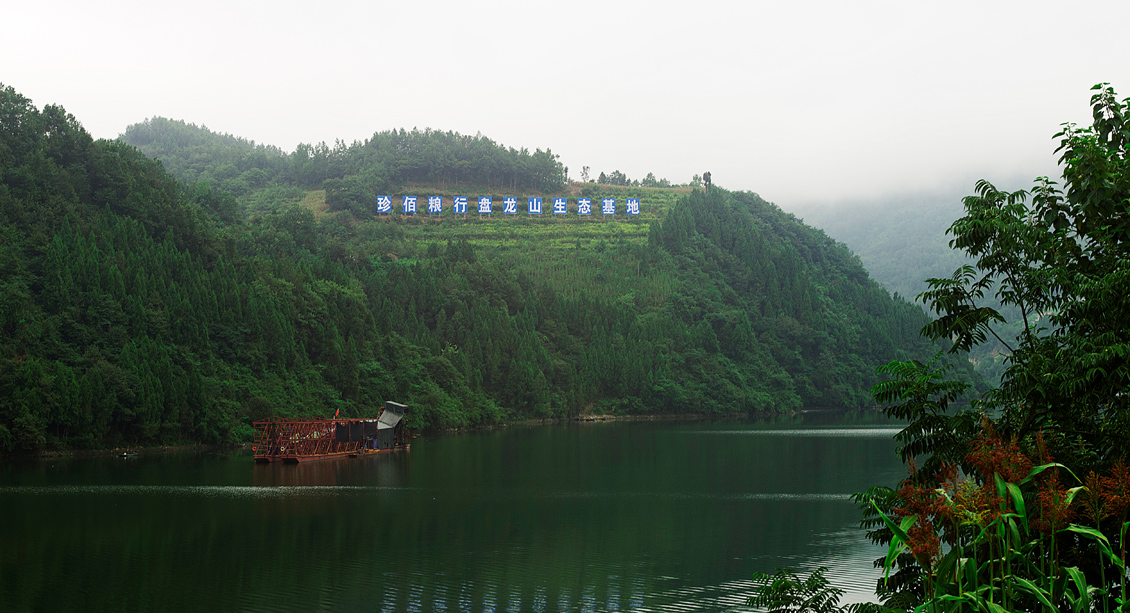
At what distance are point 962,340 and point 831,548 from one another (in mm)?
17315

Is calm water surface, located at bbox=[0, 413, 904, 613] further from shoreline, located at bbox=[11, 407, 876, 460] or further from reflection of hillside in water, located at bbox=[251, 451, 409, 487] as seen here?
shoreline, located at bbox=[11, 407, 876, 460]

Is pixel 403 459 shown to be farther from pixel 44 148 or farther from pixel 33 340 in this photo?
pixel 44 148

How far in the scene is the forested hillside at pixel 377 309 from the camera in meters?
59.0

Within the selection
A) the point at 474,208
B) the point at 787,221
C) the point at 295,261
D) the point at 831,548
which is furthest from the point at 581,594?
the point at 787,221

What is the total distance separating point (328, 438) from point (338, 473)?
1032 cm

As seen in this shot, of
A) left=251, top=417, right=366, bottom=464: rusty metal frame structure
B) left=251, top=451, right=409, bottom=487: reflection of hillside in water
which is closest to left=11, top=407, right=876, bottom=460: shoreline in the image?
left=251, top=417, right=366, bottom=464: rusty metal frame structure

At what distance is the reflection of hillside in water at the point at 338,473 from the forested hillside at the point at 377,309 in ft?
37.8

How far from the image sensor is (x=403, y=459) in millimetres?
55719

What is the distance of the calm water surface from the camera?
22.9 metres

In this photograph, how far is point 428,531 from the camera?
31.2m

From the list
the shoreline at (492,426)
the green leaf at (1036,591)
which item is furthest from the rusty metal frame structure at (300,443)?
the green leaf at (1036,591)

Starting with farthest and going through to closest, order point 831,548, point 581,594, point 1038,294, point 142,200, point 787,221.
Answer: point 787,221
point 142,200
point 831,548
point 581,594
point 1038,294

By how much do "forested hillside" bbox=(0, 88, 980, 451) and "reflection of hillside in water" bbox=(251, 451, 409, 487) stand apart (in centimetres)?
1151

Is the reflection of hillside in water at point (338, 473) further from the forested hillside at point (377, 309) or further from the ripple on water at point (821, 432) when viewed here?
the ripple on water at point (821, 432)
